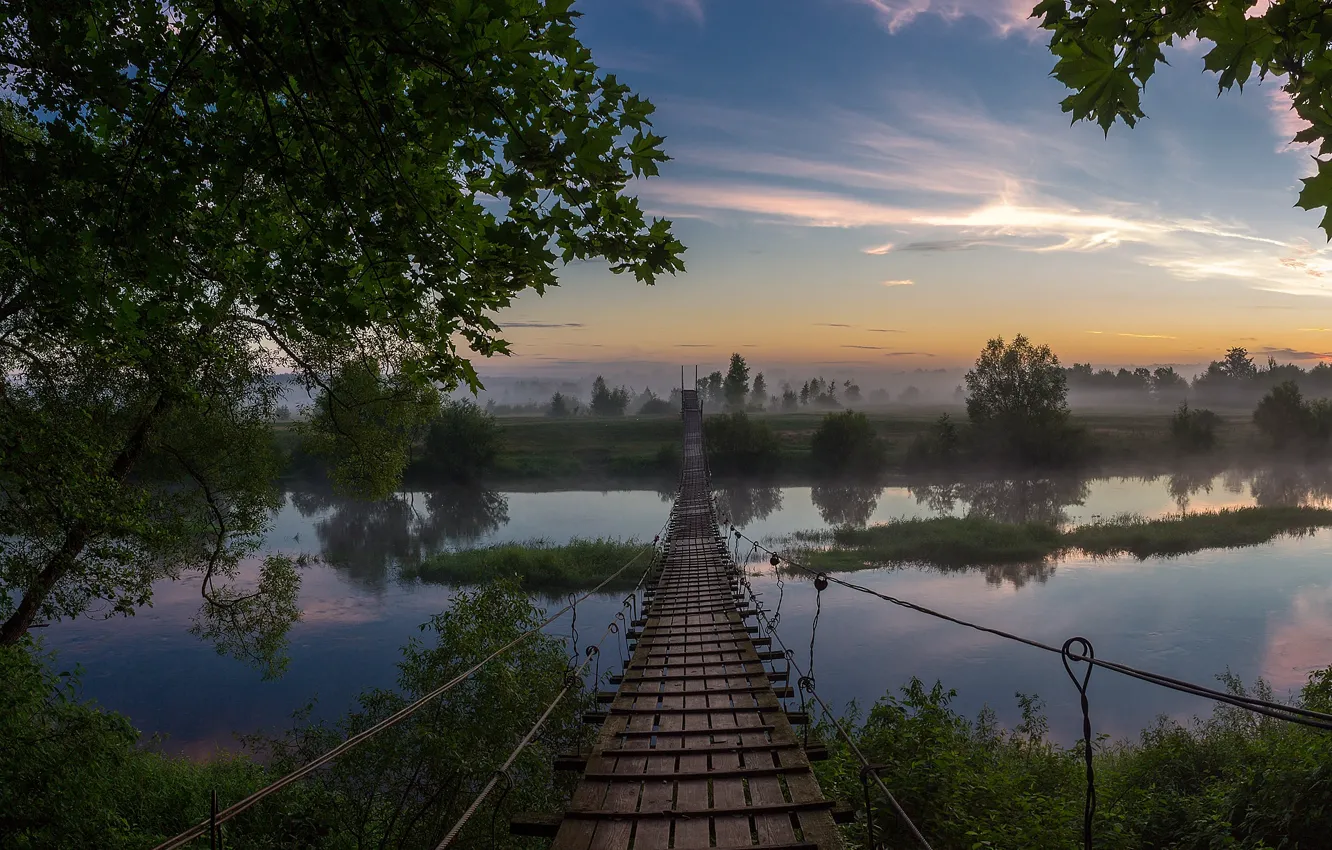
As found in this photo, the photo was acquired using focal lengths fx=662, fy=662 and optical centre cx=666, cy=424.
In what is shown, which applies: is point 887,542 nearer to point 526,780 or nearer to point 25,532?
point 526,780

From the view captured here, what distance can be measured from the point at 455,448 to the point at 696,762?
4130 centimetres

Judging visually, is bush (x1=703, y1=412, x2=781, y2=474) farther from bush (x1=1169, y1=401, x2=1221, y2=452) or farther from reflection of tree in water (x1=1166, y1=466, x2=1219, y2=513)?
bush (x1=1169, y1=401, x2=1221, y2=452)

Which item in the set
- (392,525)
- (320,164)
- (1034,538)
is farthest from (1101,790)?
(392,525)

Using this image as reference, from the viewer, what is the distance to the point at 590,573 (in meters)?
21.7

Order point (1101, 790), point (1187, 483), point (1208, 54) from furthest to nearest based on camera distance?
1. point (1187, 483)
2. point (1101, 790)
3. point (1208, 54)

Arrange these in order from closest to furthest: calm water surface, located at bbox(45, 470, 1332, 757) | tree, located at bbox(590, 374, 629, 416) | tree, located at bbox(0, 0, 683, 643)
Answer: tree, located at bbox(0, 0, 683, 643) < calm water surface, located at bbox(45, 470, 1332, 757) < tree, located at bbox(590, 374, 629, 416)

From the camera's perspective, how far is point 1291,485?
126 ft

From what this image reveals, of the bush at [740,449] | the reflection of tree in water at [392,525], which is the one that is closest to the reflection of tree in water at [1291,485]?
the bush at [740,449]

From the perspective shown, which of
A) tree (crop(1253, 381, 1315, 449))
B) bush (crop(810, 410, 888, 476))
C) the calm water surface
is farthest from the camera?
tree (crop(1253, 381, 1315, 449))

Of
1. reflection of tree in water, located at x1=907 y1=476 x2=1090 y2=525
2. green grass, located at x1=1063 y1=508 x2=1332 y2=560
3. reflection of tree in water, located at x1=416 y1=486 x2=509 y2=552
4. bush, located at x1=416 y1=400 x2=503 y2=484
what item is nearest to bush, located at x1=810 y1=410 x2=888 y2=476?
reflection of tree in water, located at x1=907 y1=476 x2=1090 y2=525

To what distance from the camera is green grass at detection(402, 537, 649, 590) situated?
21312mm

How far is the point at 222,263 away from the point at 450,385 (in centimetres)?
283

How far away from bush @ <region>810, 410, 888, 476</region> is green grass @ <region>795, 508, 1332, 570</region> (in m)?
18.4

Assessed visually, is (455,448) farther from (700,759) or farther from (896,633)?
(700,759)
